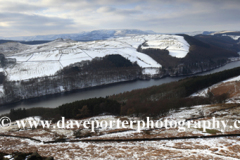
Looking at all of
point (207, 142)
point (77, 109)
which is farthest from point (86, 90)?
point (207, 142)

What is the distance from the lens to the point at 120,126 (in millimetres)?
30062

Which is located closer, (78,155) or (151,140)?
(78,155)

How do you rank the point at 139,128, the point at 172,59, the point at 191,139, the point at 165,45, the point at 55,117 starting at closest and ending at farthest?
the point at 191,139
the point at 139,128
the point at 55,117
the point at 172,59
the point at 165,45

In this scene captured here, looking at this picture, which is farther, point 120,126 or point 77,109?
point 77,109

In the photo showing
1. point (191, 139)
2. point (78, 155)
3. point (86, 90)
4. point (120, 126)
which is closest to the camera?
point (78, 155)

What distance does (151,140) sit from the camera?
901 inches

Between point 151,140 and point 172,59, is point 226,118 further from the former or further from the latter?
point 172,59

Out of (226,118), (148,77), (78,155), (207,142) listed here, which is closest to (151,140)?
(207,142)

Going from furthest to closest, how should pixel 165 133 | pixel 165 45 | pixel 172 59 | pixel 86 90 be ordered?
pixel 165 45 < pixel 172 59 < pixel 86 90 < pixel 165 133

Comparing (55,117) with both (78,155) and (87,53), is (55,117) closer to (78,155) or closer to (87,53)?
(78,155)

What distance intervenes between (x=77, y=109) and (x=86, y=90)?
150 ft

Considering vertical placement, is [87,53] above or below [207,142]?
above

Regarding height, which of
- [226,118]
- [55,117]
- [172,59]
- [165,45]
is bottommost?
[55,117]

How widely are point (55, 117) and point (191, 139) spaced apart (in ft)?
98.4
